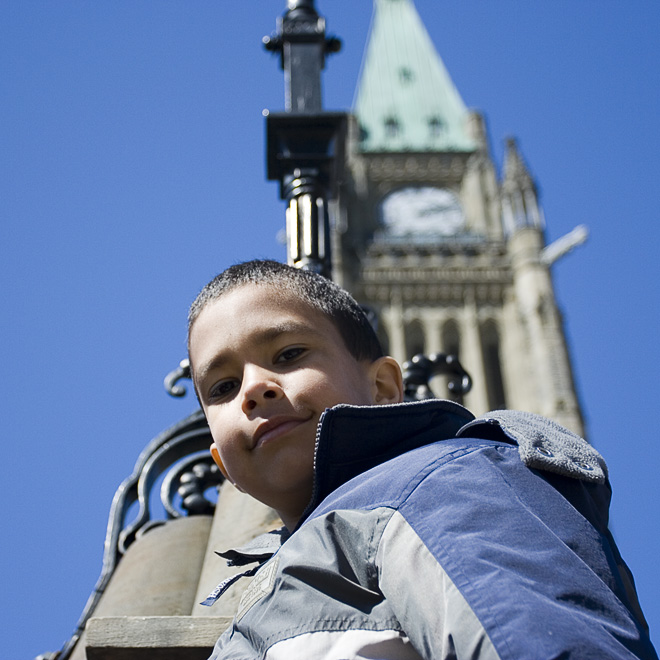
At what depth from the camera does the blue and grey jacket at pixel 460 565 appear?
3.77 feet

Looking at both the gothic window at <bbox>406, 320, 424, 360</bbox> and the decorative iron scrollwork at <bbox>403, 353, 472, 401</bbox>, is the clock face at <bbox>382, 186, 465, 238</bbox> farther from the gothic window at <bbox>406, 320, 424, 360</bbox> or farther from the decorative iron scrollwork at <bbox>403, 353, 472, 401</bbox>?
the decorative iron scrollwork at <bbox>403, 353, 472, 401</bbox>

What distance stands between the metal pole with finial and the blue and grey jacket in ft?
6.51

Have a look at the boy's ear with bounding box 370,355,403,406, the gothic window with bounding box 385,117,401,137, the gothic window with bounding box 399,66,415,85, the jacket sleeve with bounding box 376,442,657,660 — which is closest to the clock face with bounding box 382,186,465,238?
the gothic window with bounding box 385,117,401,137

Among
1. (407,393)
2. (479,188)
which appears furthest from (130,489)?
(479,188)

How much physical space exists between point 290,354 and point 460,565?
692 millimetres

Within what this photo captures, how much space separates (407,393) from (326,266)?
51 centimetres

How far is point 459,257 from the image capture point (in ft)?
142

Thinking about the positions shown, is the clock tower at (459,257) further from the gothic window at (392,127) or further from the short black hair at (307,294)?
the short black hair at (307,294)

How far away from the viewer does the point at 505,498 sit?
1.31 m

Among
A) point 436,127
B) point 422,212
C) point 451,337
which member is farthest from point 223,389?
point 436,127

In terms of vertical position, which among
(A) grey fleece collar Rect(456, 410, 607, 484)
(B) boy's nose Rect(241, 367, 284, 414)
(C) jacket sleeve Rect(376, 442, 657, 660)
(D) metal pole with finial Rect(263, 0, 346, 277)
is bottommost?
(C) jacket sleeve Rect(376, 442, 657, 660)

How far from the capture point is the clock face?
1783 inches

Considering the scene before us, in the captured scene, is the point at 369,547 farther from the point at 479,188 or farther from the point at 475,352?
the point at 479,188

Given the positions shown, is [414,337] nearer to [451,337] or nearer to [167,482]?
[451,337]
